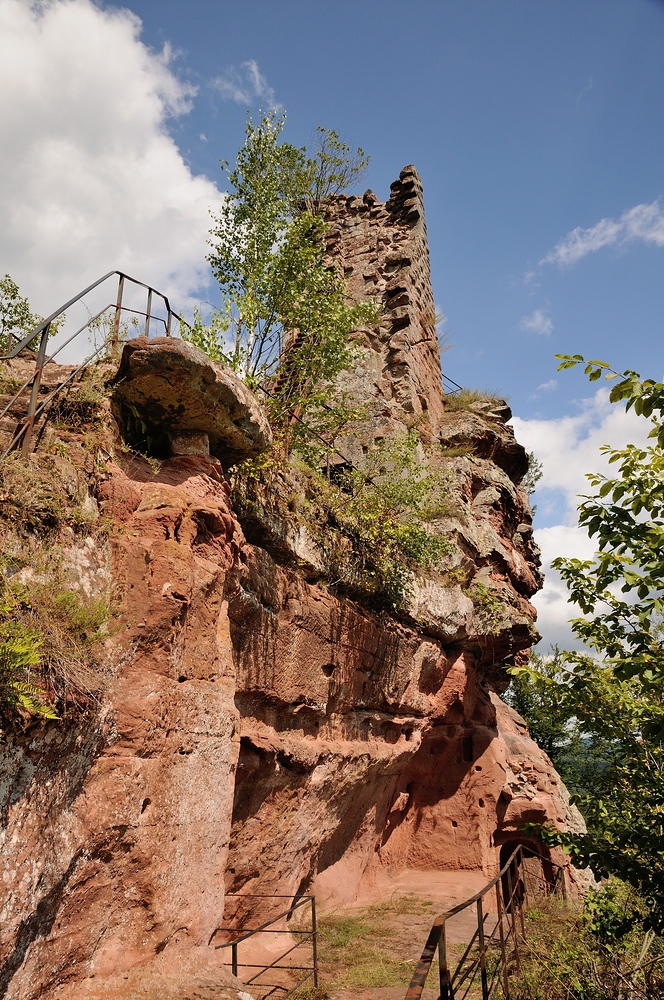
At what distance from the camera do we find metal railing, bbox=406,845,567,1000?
→ 445 cm

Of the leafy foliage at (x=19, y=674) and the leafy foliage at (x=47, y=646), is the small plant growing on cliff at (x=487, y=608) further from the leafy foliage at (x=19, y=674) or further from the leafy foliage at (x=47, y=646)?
the leafy foliage at (x=19, y=674)

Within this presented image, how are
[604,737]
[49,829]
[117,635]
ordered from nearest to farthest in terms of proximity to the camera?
[49,829] < [117,635] < [604,737]

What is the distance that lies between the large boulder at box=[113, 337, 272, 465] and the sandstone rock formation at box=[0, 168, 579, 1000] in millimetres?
24

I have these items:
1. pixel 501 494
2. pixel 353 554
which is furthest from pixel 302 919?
pixel 501 494

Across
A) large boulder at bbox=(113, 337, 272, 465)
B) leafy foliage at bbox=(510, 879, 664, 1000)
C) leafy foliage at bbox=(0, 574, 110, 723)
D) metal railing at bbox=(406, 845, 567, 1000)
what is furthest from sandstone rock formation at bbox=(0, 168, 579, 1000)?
leafy foliage at bbox=(510, 879, 664, 1000)

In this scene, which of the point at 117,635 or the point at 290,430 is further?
the point at 290,430

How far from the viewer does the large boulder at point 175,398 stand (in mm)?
6520

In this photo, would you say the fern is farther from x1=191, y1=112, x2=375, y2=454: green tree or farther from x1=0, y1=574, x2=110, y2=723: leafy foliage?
x1=191, y1=112, x2=375, y2=454: green tree

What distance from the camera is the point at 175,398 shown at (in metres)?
6.79

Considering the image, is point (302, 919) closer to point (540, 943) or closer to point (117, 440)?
point (540, 943)

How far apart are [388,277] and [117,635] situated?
14893 millimetres

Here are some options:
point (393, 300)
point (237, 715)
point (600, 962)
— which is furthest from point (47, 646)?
point (393, 300)

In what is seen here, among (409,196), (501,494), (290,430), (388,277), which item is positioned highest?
(409,196)

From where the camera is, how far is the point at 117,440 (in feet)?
21.2
